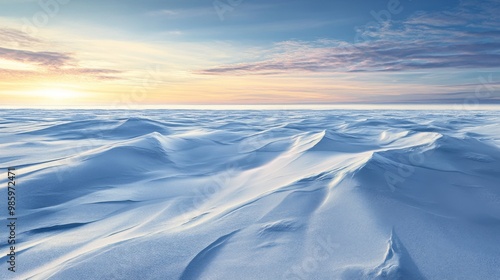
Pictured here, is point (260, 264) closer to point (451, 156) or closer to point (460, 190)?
point (460, 190)

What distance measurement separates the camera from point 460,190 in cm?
389

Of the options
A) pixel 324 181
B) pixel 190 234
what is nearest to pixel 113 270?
pixel 190 234

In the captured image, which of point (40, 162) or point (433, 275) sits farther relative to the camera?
point (40, 162)

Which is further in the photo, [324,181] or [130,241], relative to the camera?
[324,181]

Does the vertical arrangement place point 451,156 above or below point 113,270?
above

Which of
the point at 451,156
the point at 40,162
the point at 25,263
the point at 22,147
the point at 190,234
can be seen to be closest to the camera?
the point at 25,263

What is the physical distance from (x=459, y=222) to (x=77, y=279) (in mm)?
3569

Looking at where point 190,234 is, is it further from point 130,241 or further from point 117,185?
point 117,185

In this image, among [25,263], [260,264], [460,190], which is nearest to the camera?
[260,264]

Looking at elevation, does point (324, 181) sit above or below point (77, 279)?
above

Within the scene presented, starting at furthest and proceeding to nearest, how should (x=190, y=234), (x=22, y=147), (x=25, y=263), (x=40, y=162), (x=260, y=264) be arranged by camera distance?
(x=22, y=147), (x=40, y=162), (x=190, y=234), (x=25, y=263), (x=260, y=264)

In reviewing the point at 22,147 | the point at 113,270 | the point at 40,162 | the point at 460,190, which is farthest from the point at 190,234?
the point at 22,147

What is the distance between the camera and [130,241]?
8.71ft

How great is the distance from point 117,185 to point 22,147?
529 cm
